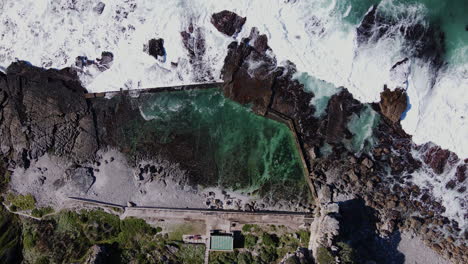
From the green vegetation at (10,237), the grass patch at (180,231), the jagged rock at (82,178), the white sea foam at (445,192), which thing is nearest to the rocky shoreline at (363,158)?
the white sea foam at (445,192)

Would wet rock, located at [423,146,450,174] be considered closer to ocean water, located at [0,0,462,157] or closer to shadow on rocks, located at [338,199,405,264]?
ocean water, located at [0,0,462,157]

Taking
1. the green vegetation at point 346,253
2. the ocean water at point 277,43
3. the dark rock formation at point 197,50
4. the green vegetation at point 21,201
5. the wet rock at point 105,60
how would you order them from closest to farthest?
1. the green vegetation at point 346,253
2. the ocean water at point 277,43
3. the dark rock formation at point 197,50
4. the wet rock at point 105,60
5. the green vegetation at point 21,201

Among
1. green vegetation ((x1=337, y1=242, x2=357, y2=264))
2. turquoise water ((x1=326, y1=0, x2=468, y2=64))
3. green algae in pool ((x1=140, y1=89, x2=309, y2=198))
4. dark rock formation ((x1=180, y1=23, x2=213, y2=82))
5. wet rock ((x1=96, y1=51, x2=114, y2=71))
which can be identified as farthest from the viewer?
wet rock ((x1=96, y1=51, x2=114, y2=71))

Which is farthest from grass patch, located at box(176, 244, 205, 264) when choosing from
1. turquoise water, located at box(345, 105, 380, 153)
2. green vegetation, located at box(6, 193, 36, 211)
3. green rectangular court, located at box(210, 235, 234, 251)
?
turquoise water, located at box(345, 105, 380, 153)

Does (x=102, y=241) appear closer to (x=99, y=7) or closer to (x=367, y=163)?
(x=99, y=7)

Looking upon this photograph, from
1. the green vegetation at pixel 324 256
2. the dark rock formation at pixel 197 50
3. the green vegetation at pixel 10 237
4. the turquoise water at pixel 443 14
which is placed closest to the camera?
the green vegetation at pixel 324 256

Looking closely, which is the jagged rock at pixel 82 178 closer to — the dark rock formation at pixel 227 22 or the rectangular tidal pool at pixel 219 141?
the rectangular tidal pool at pixel 219 141

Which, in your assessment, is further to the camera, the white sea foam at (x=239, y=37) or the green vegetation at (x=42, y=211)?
the green vegetation at (x=42, y=211)
